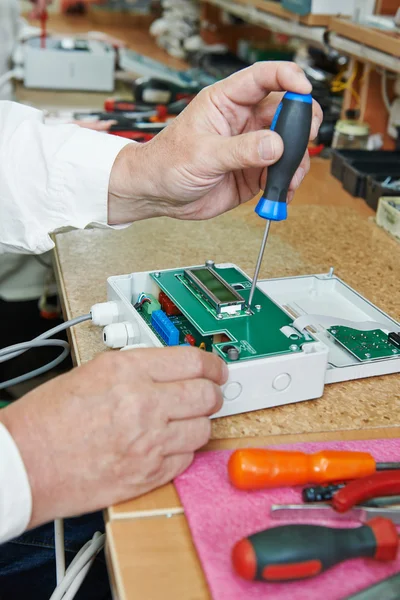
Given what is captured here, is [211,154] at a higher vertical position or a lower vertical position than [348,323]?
higher

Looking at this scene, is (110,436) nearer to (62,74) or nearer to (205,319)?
(205,319)

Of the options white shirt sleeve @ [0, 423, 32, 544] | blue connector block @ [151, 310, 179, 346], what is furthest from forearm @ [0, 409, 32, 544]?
blue connector block @ [151, 310, 179, 346]

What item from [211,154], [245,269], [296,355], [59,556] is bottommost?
[59,556]

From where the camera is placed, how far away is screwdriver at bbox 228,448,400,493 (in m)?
0.60

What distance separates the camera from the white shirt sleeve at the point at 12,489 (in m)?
0.57

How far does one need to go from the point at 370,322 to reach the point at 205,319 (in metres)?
0.24

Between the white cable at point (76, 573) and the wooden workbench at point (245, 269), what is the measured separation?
0.42 feet

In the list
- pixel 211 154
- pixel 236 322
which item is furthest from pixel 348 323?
pixel 211 154

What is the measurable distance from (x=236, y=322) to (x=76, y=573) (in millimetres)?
323

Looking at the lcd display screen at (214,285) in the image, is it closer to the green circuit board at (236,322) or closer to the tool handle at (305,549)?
the green circuit board at (236,322)

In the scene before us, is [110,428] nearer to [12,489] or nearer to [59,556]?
[12,489]

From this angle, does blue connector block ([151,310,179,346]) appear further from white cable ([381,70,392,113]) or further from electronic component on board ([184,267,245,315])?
white cable ([381,70,392,113])

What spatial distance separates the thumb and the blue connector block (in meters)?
0.20

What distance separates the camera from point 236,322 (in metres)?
0.79
